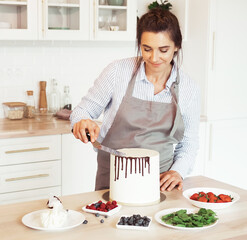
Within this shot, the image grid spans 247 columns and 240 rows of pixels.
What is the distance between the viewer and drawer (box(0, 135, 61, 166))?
10.6ft

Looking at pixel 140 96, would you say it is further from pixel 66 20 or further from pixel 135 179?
pixel 66 20

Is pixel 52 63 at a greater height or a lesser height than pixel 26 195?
greater

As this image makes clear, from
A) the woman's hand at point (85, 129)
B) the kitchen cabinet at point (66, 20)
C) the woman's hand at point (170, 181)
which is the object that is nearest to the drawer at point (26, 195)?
the kitchen cabinet at point (66, 20)

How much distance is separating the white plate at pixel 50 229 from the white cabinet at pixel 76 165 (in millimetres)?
1674

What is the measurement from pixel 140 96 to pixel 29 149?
1.34 meters

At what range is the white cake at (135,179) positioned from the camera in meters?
1.81

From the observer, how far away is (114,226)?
5.41 ft

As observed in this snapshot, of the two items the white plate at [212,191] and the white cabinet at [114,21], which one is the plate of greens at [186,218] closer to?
the white plate at [212,191]

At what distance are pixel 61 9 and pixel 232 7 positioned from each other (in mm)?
1407

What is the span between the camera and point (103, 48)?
414cm

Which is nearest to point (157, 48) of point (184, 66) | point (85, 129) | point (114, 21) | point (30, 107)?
point (85, 129)

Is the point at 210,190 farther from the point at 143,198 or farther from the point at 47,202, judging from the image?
the point at 47,202

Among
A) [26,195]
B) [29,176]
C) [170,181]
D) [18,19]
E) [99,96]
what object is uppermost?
[18,19]

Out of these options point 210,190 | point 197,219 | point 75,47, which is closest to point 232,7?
point 75,47
